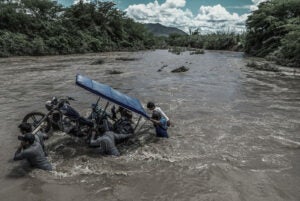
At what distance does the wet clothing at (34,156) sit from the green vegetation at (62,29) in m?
30.4

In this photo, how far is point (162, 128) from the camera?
834 cm

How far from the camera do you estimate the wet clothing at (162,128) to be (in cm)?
818

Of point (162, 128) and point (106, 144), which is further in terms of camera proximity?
point (162, 128)

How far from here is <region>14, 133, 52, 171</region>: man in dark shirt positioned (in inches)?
237

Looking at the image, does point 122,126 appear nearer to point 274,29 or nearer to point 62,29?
point 274,29

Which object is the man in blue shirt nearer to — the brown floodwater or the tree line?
the brown floodwater

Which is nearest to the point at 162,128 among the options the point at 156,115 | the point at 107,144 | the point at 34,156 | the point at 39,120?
the point at 156,115

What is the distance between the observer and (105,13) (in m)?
57.0

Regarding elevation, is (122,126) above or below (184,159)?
above

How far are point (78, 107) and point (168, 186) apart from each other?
7.09 metres

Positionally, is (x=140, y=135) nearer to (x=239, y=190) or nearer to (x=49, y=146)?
(x=49, y=146)

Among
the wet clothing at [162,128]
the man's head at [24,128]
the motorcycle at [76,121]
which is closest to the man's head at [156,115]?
the wet clothing at [162,128]

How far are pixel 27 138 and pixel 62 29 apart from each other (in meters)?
40.7

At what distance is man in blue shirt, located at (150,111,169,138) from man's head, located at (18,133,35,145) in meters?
3.13
